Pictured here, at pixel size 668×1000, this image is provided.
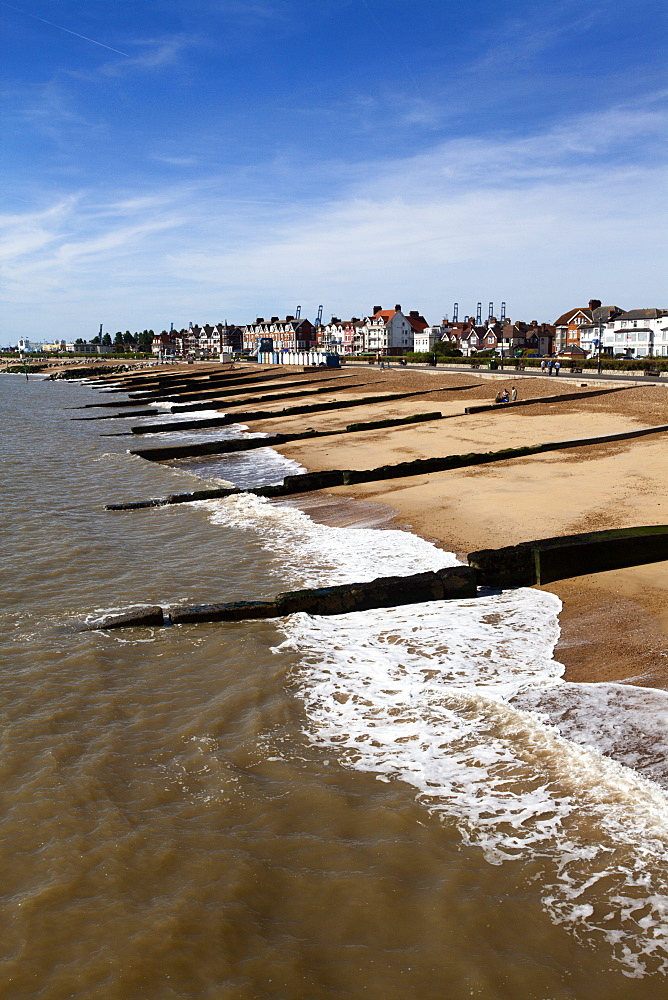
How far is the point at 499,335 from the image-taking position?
146 metres

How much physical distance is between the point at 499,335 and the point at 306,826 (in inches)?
5852

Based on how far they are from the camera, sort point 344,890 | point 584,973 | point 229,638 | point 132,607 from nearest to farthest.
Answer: point 584,973, point 344,890, point 229,638, point 132,607

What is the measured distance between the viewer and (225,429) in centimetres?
4412

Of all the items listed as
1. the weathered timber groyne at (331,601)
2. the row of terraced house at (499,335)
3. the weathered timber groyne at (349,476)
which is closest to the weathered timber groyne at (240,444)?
the weathered timber groyne at (349,476)

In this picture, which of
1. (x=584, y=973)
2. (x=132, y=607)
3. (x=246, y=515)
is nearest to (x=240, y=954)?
(x=584, y=973)

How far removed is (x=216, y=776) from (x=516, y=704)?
11.9 ft

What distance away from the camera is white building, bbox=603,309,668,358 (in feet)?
367

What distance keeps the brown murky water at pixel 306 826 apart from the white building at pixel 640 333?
114056mm

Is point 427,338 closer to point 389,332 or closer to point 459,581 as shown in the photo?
point 389,332

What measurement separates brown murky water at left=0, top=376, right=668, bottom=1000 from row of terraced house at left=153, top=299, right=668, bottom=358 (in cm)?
10567

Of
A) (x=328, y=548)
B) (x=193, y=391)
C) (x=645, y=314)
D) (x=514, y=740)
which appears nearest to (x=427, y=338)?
(x=645, y=314)

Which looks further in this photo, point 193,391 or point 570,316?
point 570,316

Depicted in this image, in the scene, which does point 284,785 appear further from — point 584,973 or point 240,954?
point 584,973

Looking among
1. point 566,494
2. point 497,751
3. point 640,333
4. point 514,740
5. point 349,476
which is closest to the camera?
point 497,751
